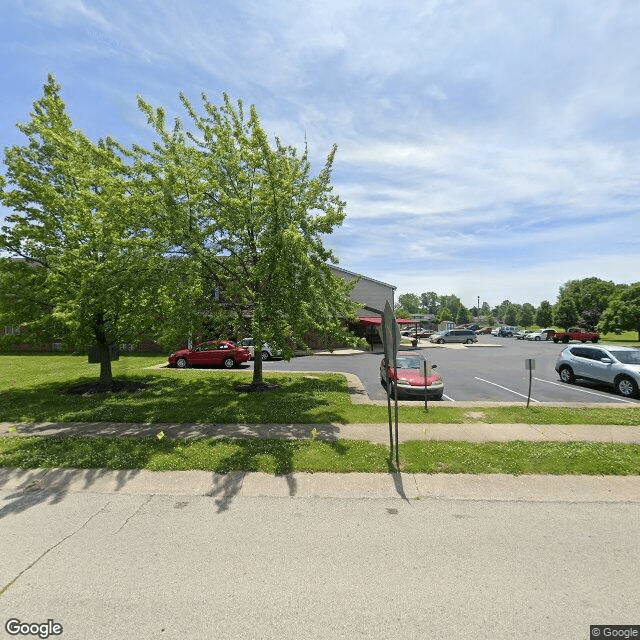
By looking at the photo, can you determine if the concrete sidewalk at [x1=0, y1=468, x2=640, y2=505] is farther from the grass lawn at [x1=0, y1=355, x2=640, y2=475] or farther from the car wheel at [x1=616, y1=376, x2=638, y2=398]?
the car wheel at [x1=616, y1=376, x2=638, y2=398]

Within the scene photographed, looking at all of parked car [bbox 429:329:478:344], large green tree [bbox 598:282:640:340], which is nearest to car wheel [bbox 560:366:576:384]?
parked car [bbox 429:329:478:344]

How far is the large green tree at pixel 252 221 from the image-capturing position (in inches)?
382

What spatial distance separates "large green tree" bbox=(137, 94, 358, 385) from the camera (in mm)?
9695

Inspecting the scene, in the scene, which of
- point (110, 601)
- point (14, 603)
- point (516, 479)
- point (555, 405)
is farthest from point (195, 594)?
point (555, 405)

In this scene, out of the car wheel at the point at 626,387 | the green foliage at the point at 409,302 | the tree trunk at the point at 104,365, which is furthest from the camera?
the green foliage at the point at 409,302

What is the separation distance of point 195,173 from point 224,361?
13376mm

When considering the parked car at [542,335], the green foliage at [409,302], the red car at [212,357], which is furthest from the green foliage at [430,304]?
the red car at [212,357]

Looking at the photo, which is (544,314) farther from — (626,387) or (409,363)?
(409,363)

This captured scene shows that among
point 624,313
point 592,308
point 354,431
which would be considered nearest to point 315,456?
point 354,431

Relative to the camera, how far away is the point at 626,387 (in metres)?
12.0

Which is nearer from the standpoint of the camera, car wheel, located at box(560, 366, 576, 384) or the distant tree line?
car wheel, located at box(560, 366, 576, 384)

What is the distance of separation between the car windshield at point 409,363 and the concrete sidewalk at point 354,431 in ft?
14.8

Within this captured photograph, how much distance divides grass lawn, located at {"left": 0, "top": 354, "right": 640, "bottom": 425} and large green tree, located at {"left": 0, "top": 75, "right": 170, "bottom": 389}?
7.61ft
